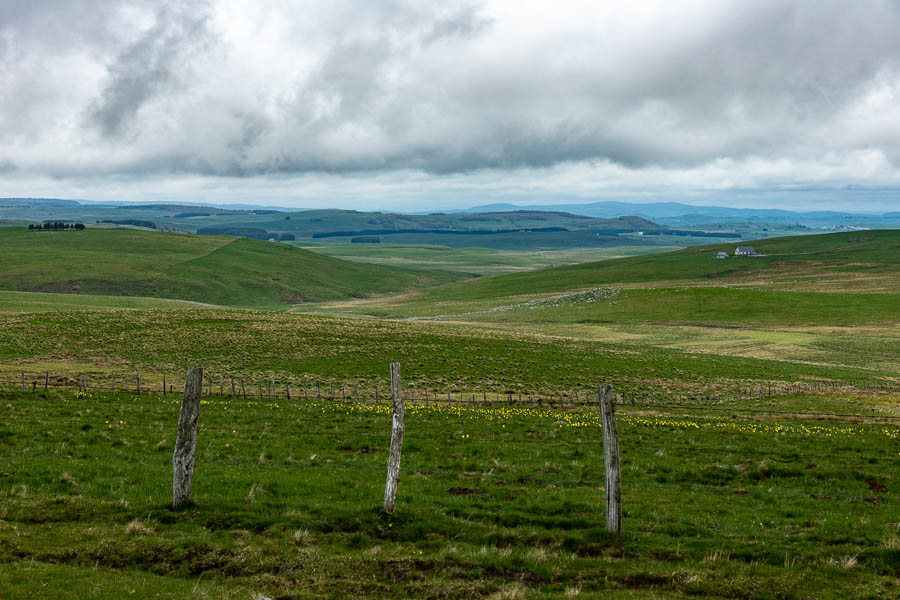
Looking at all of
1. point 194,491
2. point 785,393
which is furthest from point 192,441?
point 785,393

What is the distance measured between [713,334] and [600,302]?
4062 centimetres

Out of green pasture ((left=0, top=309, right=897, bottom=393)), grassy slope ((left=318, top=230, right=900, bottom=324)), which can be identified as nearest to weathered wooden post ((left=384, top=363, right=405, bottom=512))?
green pasture ((left=0, top=309, right=897, bottom=393))

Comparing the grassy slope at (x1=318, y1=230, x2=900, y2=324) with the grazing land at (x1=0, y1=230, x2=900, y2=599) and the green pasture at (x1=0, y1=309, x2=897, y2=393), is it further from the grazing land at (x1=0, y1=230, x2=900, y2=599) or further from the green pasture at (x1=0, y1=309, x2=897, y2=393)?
the grazing land at (x1=0, y1=230, x2=900, y2=599)

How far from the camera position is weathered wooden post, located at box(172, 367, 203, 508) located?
584 inches

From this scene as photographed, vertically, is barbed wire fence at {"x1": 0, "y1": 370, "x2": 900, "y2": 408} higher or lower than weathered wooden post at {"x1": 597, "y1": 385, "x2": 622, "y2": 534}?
lower

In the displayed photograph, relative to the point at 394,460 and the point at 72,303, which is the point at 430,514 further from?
the point at 72,303

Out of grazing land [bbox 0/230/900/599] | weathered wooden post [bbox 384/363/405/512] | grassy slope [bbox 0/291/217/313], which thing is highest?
weathered wooden post [bbox 384/363/405/512]

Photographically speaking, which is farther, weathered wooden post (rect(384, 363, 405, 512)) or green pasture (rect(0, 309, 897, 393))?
green pasture (rect(0, 309, 897, 393))

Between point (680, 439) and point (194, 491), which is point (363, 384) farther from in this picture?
point (194, 491)

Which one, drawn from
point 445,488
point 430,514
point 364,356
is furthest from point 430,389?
point 430,514

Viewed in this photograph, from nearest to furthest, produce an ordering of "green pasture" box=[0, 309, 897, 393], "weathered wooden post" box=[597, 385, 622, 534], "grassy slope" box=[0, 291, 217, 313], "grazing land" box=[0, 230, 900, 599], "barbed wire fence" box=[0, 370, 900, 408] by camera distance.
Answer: "grazing land" box=[0, 230, 900, 599] < "weathered wooden post" box=[597, 385, 622, 534] < "barbed wire fence" box=[0, 370, 900, 408] < "green pasture" box=[0, 309, 897, 393] < "grassy slope" box=[0, 291, 217, 313]

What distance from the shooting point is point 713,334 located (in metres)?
92.8

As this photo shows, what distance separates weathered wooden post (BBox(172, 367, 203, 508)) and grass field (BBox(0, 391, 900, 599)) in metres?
0.48

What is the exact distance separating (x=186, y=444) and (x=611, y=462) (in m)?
9.06
